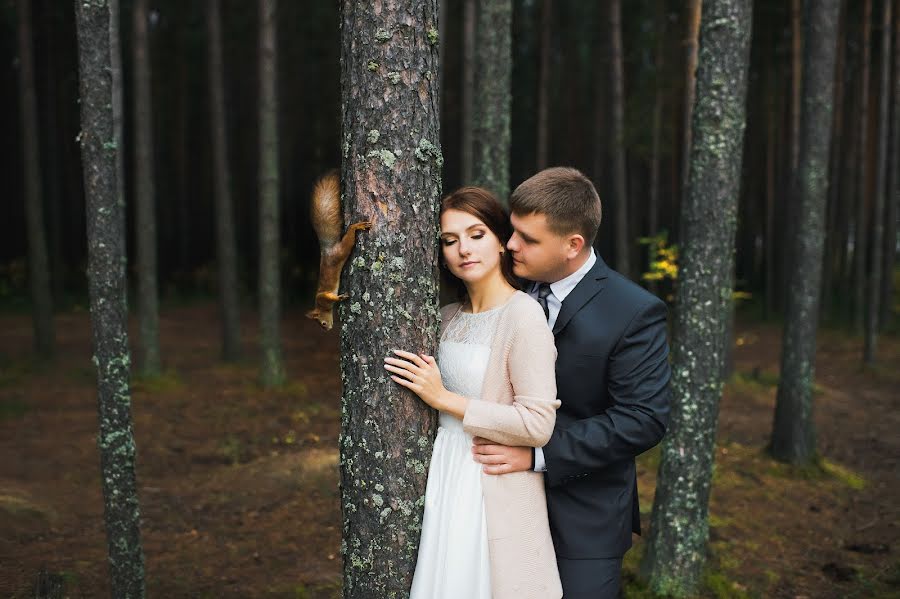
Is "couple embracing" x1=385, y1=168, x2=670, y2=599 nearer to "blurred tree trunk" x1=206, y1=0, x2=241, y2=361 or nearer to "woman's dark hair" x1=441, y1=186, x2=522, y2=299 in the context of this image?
"woman's dark hair" x1=441, y1=186, x2=522, y2=299

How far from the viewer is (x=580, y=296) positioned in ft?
9.26

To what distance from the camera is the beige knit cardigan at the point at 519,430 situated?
255cm

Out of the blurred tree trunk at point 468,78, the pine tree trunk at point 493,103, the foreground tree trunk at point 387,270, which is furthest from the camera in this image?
the blurred tree trunk at point 468,78

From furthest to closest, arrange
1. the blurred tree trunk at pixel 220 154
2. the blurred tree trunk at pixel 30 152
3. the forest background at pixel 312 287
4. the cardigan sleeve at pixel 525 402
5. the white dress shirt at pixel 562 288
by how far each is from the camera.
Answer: the blurred tree trunk at pixel 220 154
the blurred tree trunk at pixel 30 152
the forest background at pixel 312 287
the white dress shirt at pixel 562 288
the cardigan sleeve at pixel 525 402

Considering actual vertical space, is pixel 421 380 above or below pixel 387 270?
below

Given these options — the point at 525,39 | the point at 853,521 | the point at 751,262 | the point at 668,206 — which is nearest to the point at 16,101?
the point at 525,39

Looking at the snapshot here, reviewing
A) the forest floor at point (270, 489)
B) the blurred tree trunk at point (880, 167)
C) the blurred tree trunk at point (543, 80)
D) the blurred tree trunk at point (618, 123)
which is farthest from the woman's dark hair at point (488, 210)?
the blurred tree trunk at point (543, 80)

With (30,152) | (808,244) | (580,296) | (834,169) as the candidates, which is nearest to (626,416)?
(580,296)

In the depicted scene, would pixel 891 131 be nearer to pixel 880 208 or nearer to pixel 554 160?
pixel 880 208

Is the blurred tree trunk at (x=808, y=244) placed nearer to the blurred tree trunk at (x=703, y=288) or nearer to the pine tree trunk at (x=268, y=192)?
the blurred tree trunk at (x=703, y=288)

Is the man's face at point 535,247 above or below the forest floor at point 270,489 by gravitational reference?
above

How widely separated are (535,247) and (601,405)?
2.15 ft

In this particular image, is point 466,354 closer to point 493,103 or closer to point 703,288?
point 703,288

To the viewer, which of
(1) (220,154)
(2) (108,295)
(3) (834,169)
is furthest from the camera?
(3) (834,169)
